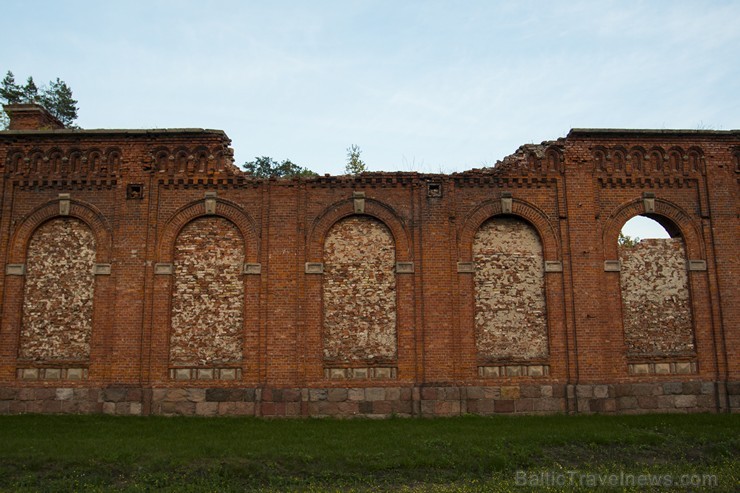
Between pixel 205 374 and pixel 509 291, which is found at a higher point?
pixel 509 291

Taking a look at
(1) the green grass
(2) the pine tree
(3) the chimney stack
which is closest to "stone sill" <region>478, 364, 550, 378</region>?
(1) the green grass

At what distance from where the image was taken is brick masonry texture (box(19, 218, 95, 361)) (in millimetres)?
16172

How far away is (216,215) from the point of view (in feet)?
55.3

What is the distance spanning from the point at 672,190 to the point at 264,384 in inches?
491

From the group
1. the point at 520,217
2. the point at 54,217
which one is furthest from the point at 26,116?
the point at 520,217

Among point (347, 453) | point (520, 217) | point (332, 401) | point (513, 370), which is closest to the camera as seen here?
point (347, 453)

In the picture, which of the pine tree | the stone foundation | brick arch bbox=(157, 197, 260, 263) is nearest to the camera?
the stone foundation

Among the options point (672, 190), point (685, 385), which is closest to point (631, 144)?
point (672, 190)

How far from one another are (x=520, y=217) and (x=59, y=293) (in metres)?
12.6

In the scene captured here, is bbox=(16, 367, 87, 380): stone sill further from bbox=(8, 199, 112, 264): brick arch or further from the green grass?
bbox=(8, 199, 112, 264): brick arch

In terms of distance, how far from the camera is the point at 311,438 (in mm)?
12617

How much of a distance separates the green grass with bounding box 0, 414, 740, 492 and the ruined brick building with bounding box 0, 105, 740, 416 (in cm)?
147

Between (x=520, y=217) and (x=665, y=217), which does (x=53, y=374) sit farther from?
(x=665, y=217)

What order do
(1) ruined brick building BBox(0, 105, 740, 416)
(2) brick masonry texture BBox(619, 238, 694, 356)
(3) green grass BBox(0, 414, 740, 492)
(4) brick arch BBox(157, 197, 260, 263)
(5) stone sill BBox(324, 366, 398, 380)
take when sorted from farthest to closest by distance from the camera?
(2) brick masonry texture BBox(619, 238, 694, 356) → (4) brick arch BBox(157, 197, 260, 263) → (5) stone sill BBox(324, 366, 398, 380) → (1) ruined brick building BBox(0, 105, 740, 416) → (3) green grass BBox(0, 414, 740, 492)
